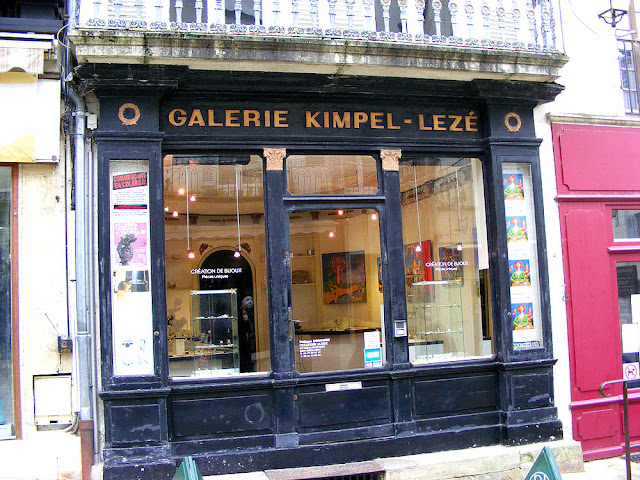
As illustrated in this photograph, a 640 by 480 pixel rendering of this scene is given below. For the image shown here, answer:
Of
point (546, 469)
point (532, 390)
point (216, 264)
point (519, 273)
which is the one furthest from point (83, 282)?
point (532, 390)

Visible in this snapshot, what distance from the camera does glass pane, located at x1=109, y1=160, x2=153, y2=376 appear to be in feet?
21.1

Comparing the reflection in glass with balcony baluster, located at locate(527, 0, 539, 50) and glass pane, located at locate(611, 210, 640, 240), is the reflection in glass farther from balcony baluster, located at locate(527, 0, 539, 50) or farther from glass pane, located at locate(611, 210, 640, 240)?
balcony baluster, located at locate(527, 0, 539, 50)

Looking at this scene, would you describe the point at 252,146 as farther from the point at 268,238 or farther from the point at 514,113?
the point at 514,113

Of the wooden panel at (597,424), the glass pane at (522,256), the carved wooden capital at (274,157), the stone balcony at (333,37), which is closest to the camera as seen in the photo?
the stone balcony at (333,37)

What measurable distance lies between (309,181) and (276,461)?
2.93m

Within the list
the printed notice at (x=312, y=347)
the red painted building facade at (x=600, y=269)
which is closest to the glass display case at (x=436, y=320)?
the printed notice at (x=312, y=347)

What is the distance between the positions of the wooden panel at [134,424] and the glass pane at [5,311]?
38.0 inches

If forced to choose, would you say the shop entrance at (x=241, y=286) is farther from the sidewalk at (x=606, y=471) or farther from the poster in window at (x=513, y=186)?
the sidewalk at (x=606, y=471)

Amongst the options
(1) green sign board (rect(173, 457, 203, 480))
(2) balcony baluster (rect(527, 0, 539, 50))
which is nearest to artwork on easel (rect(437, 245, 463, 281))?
(2) balcony baluster (rect(527, 0, 539, 50))

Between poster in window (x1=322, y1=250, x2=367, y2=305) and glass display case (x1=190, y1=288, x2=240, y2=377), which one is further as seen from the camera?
poster in window (x1=322, y1=250, x2=367, y2=305)

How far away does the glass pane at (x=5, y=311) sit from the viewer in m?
6.27

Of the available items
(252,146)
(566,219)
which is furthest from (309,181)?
(566,219)

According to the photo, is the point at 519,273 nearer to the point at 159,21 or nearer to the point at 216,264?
the point at 216,264

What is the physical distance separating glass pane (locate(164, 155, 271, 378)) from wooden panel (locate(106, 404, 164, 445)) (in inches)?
19.7
